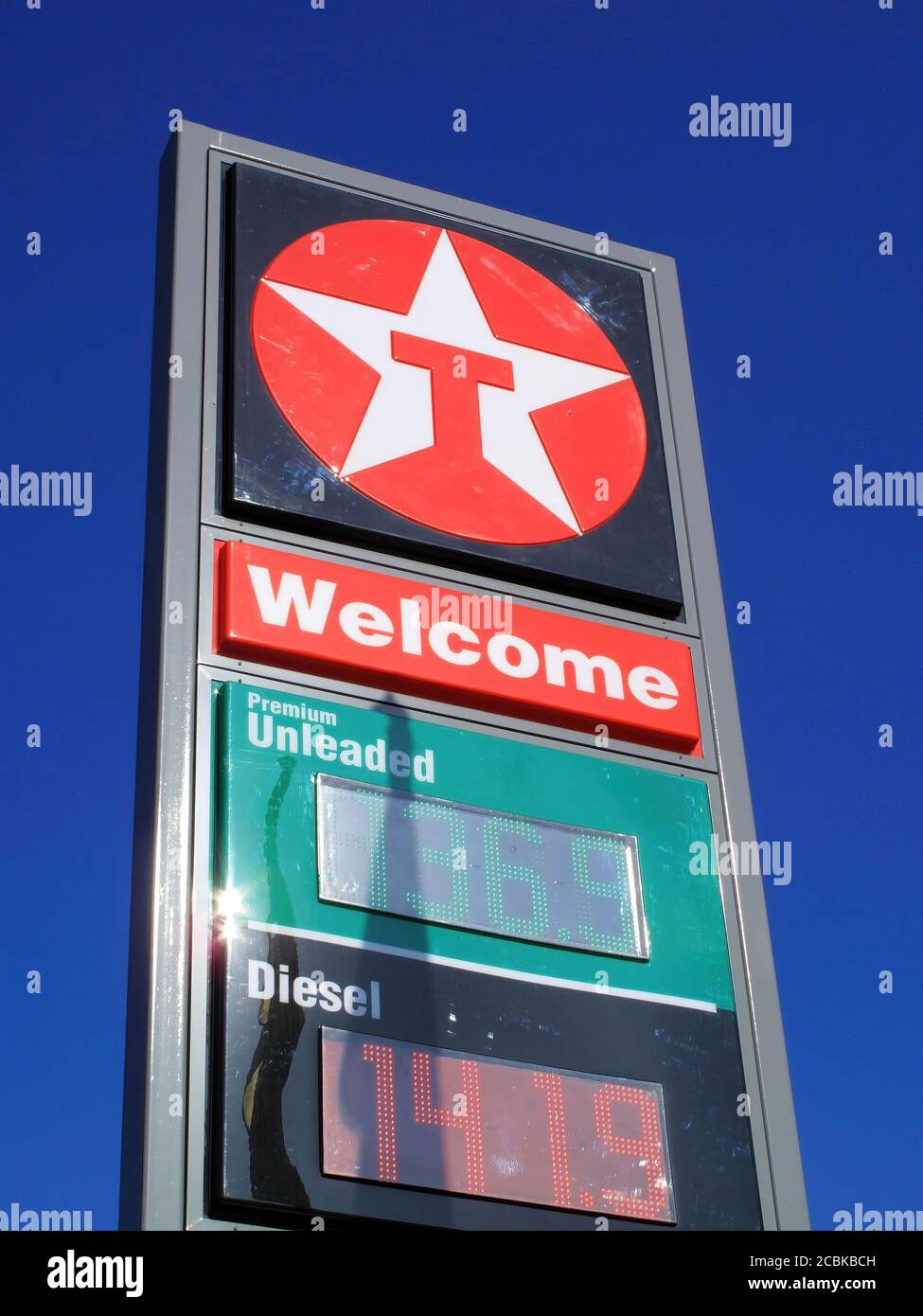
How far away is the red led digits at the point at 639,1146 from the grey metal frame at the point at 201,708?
49 centimetres

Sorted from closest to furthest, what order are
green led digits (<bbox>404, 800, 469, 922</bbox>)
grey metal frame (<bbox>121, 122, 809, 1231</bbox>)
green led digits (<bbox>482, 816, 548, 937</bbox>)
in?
grey metal frame (<bbox>121, 122, 809, 1231</bbox>) → green led digits (<bbox>404, 800, 469, 922</bbox>) → green led digits (<bbox>482, 816, 548, 937</bbox>)

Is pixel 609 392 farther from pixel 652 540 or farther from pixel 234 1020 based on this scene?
pixel 234 1020

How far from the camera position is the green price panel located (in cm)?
639

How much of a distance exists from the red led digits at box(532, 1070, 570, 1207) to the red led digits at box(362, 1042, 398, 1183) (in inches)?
20.9

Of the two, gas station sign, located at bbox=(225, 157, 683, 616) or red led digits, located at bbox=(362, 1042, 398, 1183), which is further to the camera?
gas station sign, located at bbox=(225, 157, 683, 616)

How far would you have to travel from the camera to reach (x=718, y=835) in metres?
7.41

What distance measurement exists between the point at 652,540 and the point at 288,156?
2425mm

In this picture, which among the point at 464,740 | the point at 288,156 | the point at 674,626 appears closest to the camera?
the point at 464,740

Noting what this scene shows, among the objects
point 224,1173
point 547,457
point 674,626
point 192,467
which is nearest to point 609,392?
point 547,457

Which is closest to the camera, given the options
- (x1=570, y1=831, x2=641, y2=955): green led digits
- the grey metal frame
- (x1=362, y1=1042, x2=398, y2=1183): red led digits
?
(x1=362, y1=1042, x2=398, y2=1183): red led digits

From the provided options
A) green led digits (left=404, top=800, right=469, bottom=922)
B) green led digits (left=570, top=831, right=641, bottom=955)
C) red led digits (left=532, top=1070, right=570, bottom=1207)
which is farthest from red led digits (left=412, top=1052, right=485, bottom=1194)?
green led digits (left=570, top=831, right=641, bottom=955)

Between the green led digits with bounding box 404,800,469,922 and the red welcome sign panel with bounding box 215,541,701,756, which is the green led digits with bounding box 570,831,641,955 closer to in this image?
the green led digits with bounding box 404,800,469,922

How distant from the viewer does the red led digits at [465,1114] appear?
5.94 metres
